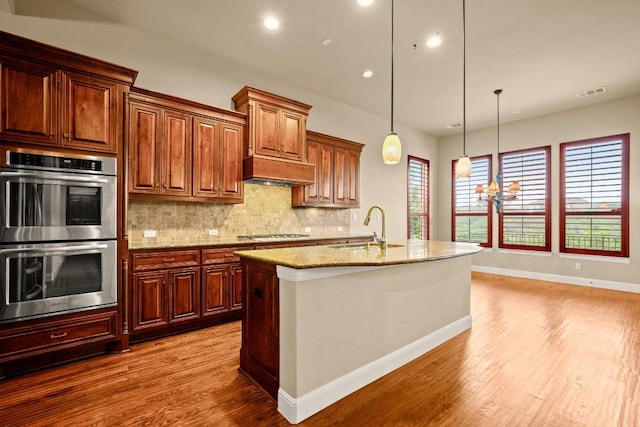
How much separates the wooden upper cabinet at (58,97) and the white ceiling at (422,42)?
2.95 ft

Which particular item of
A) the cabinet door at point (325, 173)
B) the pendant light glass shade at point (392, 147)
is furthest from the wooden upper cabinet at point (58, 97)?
the cabinet door at point (325, 173)

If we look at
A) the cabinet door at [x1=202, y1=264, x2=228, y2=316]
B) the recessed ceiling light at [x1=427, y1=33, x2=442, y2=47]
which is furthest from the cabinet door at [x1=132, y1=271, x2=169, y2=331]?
the recessed ceiling light at [x1=427, y1=33, x2=442, y2=47]

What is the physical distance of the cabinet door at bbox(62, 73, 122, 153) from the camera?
251 cm

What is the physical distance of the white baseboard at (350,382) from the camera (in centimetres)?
186

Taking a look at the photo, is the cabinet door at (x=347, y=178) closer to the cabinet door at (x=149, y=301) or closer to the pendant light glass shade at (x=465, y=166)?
the pendant light glass shade at (x=465, y=166)

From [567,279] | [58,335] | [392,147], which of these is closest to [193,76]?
[392,147]

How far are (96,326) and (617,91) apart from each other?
24.9 feet

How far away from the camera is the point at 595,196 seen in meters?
5.43

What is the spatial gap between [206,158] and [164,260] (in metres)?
1.25

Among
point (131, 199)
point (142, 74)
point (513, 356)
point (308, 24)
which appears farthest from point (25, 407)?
point (308, 24)

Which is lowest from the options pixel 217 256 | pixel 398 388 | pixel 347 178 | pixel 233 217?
pixel 398 388

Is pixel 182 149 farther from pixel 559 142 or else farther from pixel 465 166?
pixel 559 142

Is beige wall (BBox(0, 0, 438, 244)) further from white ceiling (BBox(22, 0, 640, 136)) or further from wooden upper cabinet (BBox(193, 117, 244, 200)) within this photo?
wooden upper cabinet (BBox(193, 117, 244, 200))

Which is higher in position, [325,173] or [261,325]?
[325,173]
